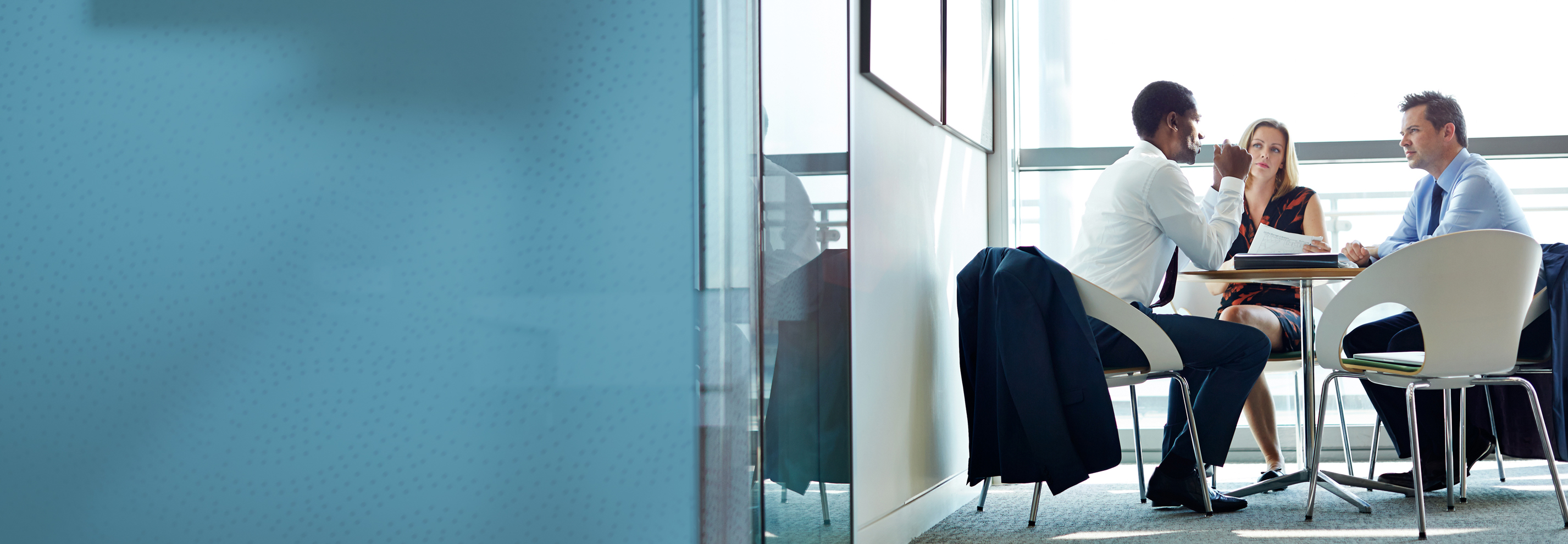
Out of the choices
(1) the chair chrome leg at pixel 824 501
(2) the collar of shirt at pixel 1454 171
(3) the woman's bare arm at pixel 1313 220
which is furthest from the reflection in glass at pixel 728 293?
(2) the collar of shirt at pixel 1454 171

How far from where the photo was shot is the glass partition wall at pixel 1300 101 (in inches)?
140

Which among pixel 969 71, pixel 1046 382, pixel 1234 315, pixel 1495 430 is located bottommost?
pixel 1495 430

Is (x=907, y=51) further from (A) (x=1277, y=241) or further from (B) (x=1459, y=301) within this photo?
(B) (x=1459, y=301)

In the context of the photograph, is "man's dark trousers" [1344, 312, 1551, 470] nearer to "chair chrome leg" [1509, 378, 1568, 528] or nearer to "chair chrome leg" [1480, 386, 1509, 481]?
"chair chrome leg" [1480, 386, 1509, 481]

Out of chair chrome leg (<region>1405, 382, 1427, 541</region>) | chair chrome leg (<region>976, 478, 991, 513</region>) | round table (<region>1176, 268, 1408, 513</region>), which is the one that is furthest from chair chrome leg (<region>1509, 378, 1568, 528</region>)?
chair chrome leg (<region>976, 478, 991, 513</region>)

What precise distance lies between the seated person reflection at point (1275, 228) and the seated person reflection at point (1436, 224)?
237 mm

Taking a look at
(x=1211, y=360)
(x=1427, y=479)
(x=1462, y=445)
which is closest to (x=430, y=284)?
(x=1211, y=360)

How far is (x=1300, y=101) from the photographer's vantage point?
144 inches

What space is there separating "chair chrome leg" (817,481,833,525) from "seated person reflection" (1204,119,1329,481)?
1697 millimetres

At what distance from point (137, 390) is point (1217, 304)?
3112mm

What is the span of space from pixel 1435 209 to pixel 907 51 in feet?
6.57

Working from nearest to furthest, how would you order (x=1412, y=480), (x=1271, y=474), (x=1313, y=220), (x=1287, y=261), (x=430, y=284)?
(x=430, y=284) < (x=1287, y=261) < (x=1412, y=480) < (x=1271, y=474) < (x=1313, y=220)

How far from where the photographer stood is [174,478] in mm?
1402

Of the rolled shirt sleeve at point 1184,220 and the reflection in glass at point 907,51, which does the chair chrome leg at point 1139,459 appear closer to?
the rolled shirt sleeve at point 1184,220
